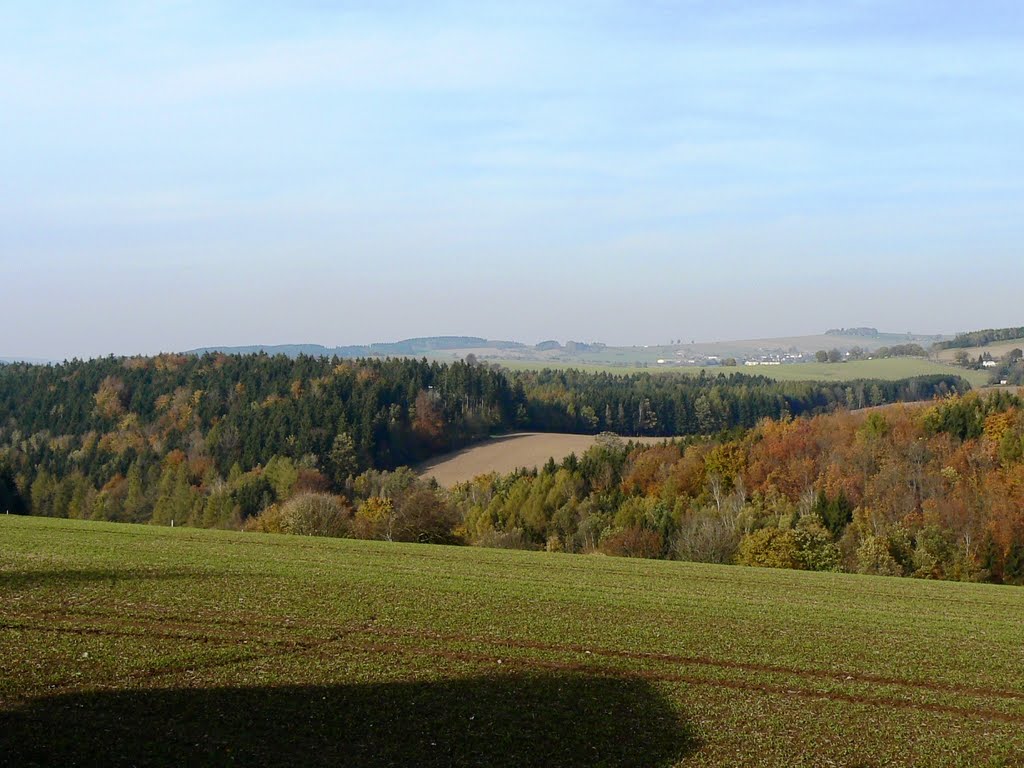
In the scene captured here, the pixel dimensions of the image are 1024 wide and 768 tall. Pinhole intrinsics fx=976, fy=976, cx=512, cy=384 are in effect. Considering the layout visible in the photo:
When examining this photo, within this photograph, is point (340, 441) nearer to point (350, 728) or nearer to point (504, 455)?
point (504, 455)

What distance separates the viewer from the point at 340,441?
5295 inches

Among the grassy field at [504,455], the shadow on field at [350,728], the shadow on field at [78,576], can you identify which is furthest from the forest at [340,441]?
the shadow on field at [350,728]

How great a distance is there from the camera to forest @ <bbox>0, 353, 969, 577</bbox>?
3423 inches

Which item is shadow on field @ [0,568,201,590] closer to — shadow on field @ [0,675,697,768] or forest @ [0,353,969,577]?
shadow on field @ [0,675,697,768]

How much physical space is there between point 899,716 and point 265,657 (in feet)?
39.2

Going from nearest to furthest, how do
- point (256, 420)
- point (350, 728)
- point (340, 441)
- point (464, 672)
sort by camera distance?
point (350, 728)
point (464, 672)
point (340, 441)
point (256, 420)

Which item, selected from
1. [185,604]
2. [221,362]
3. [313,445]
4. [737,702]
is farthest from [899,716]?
[221,362]

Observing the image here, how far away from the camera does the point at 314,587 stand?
27625 mm

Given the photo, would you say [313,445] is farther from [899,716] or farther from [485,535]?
[899,716]

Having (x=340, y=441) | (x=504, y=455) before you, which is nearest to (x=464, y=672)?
(x=340, y=441)

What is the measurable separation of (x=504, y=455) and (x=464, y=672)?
120778 millimetres

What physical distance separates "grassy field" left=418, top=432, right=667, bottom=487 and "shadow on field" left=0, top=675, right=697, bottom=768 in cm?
10929

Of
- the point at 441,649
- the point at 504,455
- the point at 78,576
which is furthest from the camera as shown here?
the point at 504,455

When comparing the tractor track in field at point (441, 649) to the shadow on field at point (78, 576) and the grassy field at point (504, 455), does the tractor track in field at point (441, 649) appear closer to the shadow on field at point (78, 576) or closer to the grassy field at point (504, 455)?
the shadow on field at point (78, 576)
